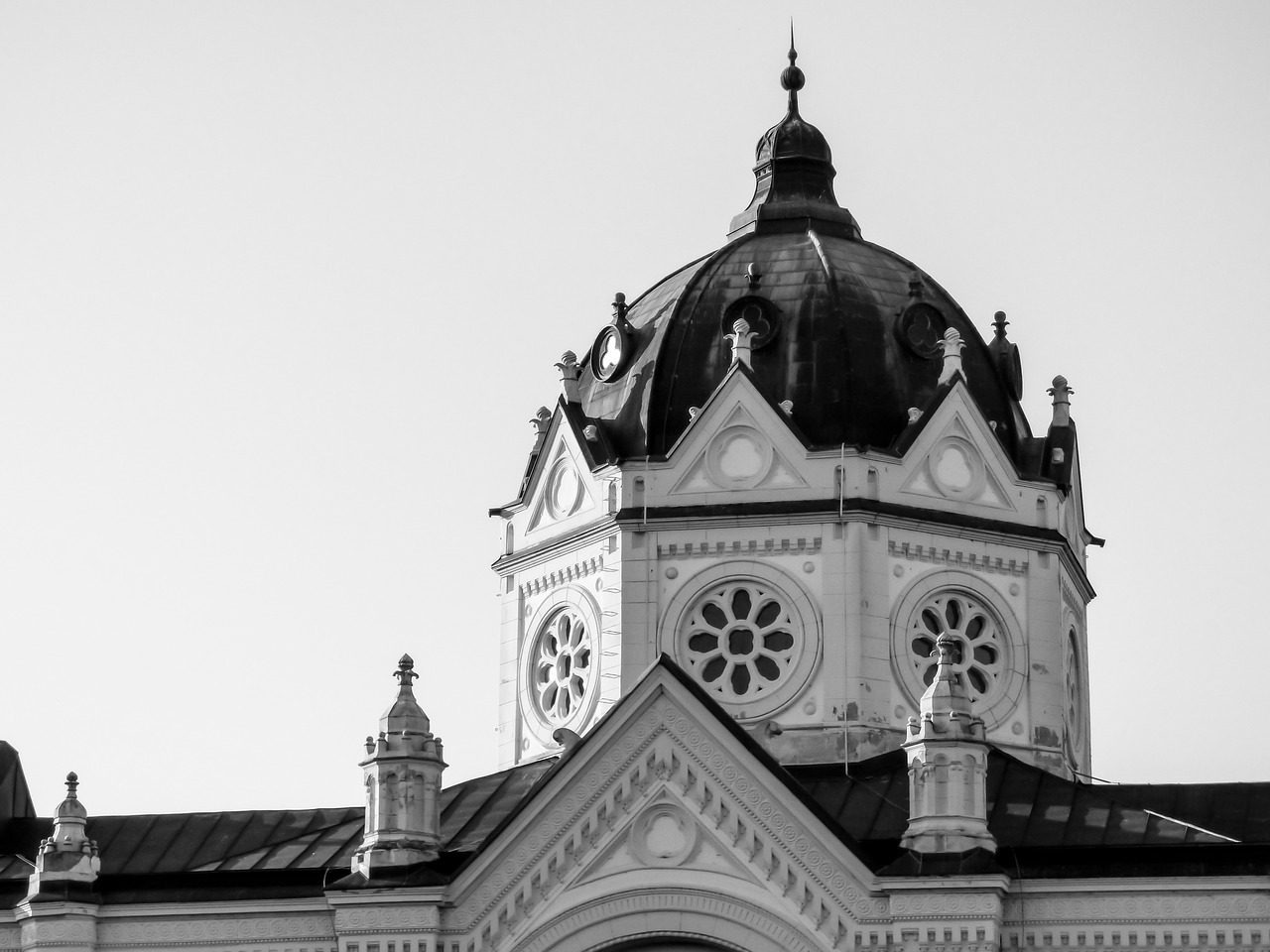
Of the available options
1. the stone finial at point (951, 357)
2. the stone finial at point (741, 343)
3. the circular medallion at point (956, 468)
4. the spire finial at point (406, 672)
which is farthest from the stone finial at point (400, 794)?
the stone finial at point (951, 357)

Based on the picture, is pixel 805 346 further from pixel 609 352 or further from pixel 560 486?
pixel 560 486

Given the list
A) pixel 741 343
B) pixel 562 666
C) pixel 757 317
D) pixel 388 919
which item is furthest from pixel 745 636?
pixel 388 919

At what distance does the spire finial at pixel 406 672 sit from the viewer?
41.3 meters

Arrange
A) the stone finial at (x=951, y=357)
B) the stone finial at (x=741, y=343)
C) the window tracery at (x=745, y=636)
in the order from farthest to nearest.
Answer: the stone finial at (x=951, y=357), the stone finial at (x=741, y=343), the window tracery at (x=745, y=636)

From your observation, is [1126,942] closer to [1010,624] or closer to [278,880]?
[1010,624]

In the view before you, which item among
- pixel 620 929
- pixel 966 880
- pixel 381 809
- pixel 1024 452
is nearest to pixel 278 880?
Answer: pixel 381 809

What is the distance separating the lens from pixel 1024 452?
4675 centimetres

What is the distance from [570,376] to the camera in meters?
47.4

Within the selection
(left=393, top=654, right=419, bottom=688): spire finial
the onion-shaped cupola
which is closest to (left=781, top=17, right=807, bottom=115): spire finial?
the onion-shaped cupola

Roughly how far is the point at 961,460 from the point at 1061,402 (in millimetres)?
2881

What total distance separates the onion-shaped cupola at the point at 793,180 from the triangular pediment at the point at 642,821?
11.5 m

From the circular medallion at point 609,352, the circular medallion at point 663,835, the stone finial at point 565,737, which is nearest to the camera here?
the circular medallion at point 663,835

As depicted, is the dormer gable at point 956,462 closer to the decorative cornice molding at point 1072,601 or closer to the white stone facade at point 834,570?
the white stone facade at point 834,570

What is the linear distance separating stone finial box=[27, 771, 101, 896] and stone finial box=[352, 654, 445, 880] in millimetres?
3970
